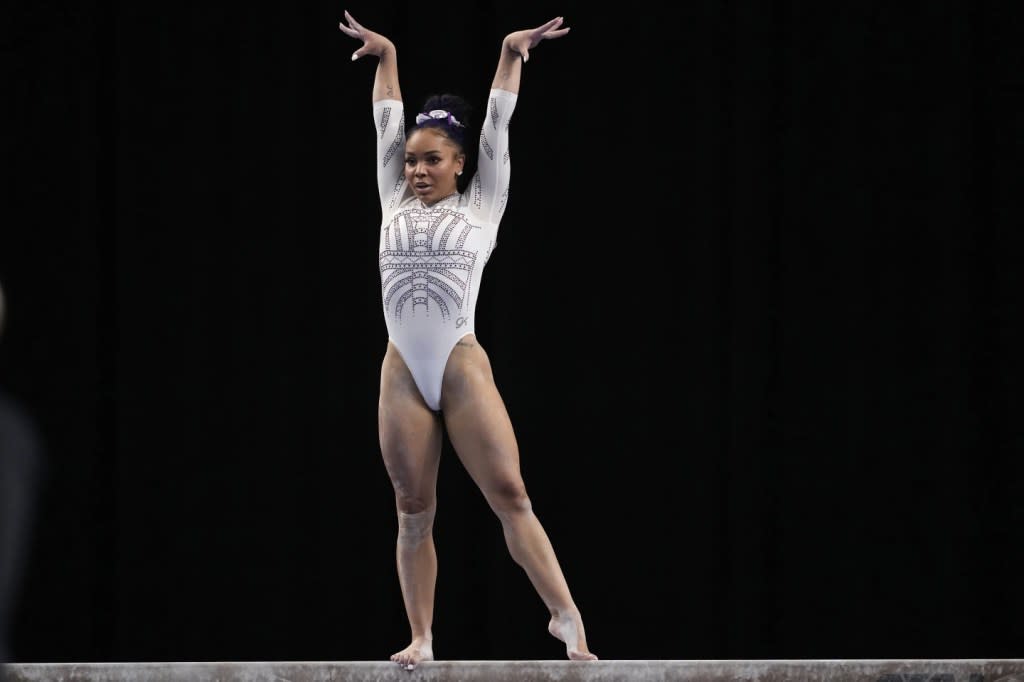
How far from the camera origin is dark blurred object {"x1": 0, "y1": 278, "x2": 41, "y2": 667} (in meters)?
1.58

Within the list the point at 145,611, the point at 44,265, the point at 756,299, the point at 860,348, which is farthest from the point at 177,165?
the point at 860,348

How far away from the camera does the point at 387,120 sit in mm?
3777

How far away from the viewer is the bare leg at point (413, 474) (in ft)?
12.0

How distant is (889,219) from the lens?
16.5 ft

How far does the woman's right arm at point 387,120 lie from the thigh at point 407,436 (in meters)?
0.45

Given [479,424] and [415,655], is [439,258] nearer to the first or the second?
[479,424]

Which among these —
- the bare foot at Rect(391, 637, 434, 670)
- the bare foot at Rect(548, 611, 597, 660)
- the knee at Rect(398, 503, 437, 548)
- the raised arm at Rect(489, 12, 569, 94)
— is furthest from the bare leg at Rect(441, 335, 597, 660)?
the raised arm at Rect(489, 12, 569, 94)

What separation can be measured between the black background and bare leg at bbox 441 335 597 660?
1.28 m

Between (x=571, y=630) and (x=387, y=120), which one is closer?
(x=571, y=630)

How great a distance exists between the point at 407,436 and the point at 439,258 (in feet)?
1.53

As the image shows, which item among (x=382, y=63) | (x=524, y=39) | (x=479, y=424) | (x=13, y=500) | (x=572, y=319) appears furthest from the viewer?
(x=572, y=319)

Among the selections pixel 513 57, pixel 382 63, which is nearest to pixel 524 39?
pixel 513 57

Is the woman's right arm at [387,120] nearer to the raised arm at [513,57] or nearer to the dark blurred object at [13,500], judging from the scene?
the raised arm at [513,57]

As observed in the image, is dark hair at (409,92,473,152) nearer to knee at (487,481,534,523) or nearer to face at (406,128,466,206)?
face at (406,128,466,206)
